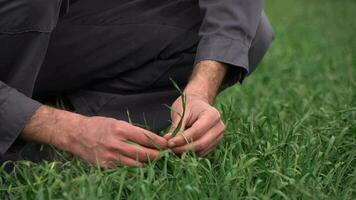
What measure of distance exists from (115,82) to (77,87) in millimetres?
142

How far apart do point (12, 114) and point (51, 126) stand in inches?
4.7

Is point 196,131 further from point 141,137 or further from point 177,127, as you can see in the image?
point 141,137

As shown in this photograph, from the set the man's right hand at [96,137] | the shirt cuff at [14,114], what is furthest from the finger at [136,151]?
the shirt cuff at [14,114]

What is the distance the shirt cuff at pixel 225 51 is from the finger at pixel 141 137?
1.41ft

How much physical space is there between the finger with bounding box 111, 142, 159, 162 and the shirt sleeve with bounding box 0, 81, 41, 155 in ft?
0.92

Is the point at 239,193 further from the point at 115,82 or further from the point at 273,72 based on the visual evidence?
the point at 273,72

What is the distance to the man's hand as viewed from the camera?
6.93 feet

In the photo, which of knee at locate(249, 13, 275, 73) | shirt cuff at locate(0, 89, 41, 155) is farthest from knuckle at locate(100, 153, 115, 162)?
knee at locate(249, 13, 275, 73)

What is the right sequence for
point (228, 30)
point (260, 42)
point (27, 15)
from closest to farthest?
1. point (27, 15)
2. point (228, 30)
3. point (260, 42)

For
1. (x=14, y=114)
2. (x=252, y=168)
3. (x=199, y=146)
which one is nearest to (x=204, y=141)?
(x=199, y=146)

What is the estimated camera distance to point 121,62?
2604 millimetres

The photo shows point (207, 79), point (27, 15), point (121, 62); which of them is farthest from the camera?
point (121, 62)

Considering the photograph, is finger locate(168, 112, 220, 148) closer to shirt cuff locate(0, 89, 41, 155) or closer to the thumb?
the thumb

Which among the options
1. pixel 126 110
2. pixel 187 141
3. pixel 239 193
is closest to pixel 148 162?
pixel 187 141
